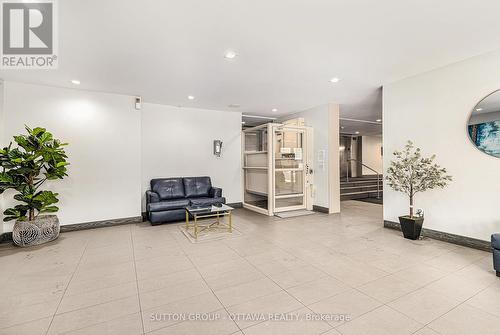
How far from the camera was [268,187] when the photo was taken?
6.01 m

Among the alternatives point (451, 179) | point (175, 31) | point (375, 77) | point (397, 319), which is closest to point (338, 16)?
point (175, 31)

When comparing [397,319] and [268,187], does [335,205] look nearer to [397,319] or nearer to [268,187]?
[268,187]

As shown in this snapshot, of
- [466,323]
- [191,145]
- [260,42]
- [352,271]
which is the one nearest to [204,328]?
[352,271]

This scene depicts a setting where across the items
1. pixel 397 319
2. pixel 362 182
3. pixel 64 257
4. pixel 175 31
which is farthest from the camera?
pixel 362 182

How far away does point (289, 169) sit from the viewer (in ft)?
20.8

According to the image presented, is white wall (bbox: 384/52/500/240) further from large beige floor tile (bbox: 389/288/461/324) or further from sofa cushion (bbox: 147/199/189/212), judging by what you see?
sofa cushion (bbox: 147/199/189/212)

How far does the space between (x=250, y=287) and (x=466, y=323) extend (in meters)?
1.87

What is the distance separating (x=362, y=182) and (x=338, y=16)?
829 cm

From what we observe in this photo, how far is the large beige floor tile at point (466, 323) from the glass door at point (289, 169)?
4.26m

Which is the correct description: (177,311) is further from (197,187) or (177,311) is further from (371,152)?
(371,152)

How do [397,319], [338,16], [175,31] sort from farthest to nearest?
[175,31]
[338,16]
[397,319]

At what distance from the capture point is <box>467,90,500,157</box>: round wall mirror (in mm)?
3299

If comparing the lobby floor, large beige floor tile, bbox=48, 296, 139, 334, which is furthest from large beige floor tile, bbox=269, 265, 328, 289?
large beige floor tile, bbox=48, 296, 139, 334

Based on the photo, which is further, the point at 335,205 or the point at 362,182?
the point at 362,182
